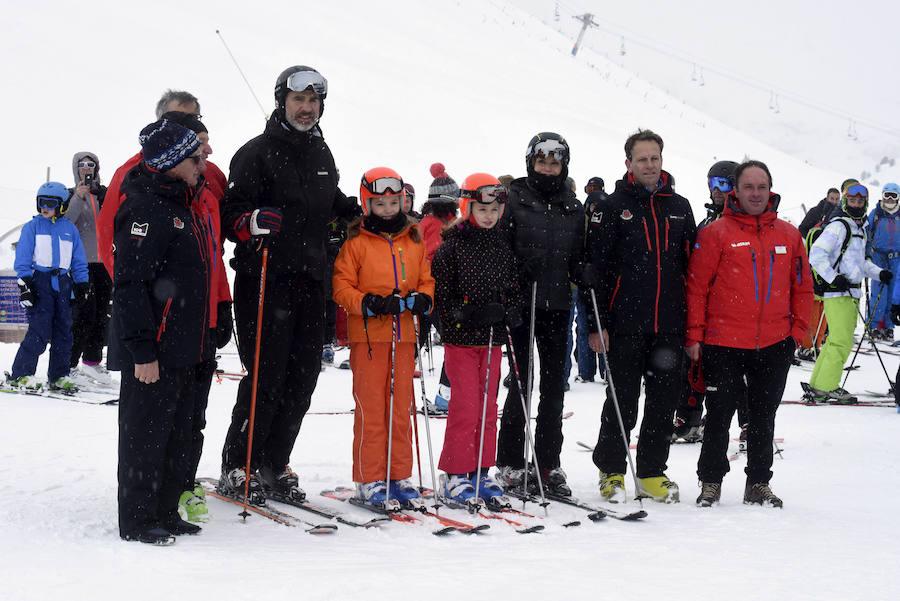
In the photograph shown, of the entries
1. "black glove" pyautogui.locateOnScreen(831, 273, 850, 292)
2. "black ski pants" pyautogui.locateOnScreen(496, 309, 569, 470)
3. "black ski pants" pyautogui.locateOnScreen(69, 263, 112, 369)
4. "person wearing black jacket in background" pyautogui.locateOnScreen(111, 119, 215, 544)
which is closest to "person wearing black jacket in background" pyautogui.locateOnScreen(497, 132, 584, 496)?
"black ski pants" pyautogui.locateOnScreen(496, 309, 569, 470)

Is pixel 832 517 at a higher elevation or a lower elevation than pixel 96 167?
lower

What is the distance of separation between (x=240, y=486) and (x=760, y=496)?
2761 mm

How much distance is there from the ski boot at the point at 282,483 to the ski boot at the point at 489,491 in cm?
90

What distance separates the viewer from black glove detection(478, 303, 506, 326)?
14.6ft

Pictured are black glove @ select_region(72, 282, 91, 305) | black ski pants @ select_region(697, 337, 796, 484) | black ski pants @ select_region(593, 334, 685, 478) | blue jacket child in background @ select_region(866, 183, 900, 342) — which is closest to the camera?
black ski pants @ select_region(697, 337, 796, 484)

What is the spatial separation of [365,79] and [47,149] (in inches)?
483

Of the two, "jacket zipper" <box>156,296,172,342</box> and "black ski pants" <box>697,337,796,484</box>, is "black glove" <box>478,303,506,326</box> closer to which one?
"black ski pants" <box>697,337,796,484</box>

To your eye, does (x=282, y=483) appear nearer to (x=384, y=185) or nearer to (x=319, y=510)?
(x=319, y=510)

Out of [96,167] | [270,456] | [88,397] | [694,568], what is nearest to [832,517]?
[694,568]

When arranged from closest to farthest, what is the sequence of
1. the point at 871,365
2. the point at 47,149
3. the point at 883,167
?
the point at 871,365
the point at 47,149
the point at 883,167

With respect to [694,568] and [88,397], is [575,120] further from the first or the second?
[694,568]

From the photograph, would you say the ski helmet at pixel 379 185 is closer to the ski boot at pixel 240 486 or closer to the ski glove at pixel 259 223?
the ski glove at pixel 259 223

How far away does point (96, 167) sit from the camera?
8.76 metres

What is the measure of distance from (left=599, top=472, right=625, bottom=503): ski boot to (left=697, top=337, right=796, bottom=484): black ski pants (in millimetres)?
439
